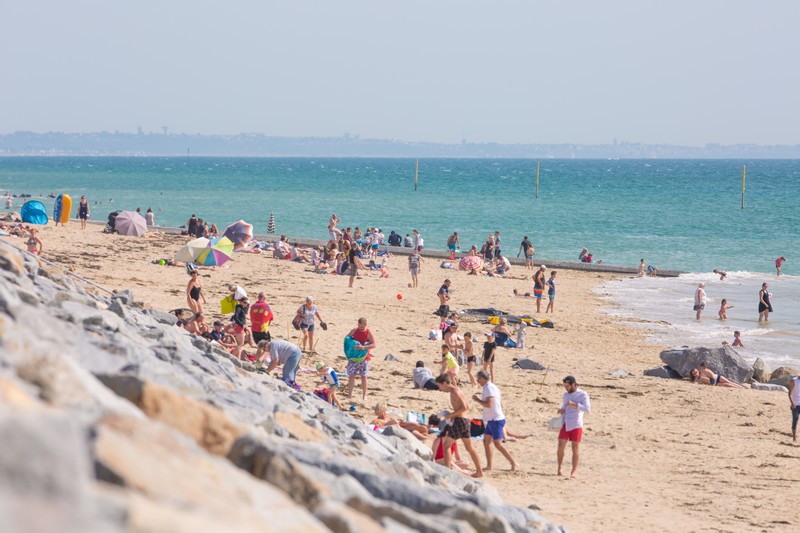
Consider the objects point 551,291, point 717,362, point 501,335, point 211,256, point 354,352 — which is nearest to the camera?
point 354,352

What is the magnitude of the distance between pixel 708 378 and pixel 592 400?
297cm

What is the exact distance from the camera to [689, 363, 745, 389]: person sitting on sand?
16766 millimetres

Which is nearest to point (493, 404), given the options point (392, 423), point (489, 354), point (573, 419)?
point (573, 419)

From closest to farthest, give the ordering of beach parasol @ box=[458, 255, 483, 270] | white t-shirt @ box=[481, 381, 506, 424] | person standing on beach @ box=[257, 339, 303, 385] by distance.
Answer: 1. white t-shirt @ box=[481, 381, 506, 424]
2. person standing on beach @ box=[257, 339, 303, 385]
3. beach parasol @ box=[458, 255, 483, 270]

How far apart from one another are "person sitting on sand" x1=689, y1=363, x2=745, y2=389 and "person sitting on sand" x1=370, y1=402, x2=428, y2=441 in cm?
704

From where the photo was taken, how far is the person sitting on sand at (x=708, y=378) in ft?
55.0

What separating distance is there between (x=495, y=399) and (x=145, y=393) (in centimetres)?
645

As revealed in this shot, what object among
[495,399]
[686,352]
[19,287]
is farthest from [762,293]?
[19,287]

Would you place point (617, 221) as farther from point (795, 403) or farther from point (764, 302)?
point (795, 403)

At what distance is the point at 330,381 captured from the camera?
13.1m

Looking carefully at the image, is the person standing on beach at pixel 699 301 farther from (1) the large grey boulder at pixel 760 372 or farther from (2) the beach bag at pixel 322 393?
(2) the beach bag at pixel 322 393

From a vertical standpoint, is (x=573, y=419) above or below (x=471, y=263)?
above

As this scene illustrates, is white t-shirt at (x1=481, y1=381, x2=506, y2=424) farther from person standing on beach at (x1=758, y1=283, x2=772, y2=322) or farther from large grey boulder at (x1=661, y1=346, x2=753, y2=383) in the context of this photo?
person standing on beach at (x1=758, y1=283, x2=772, y2=322)

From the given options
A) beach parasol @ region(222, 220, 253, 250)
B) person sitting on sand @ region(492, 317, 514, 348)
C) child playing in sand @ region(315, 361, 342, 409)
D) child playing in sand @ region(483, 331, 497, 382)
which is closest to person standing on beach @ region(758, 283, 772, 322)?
person sitting on sand @ region(492, 317, 514, 348)
